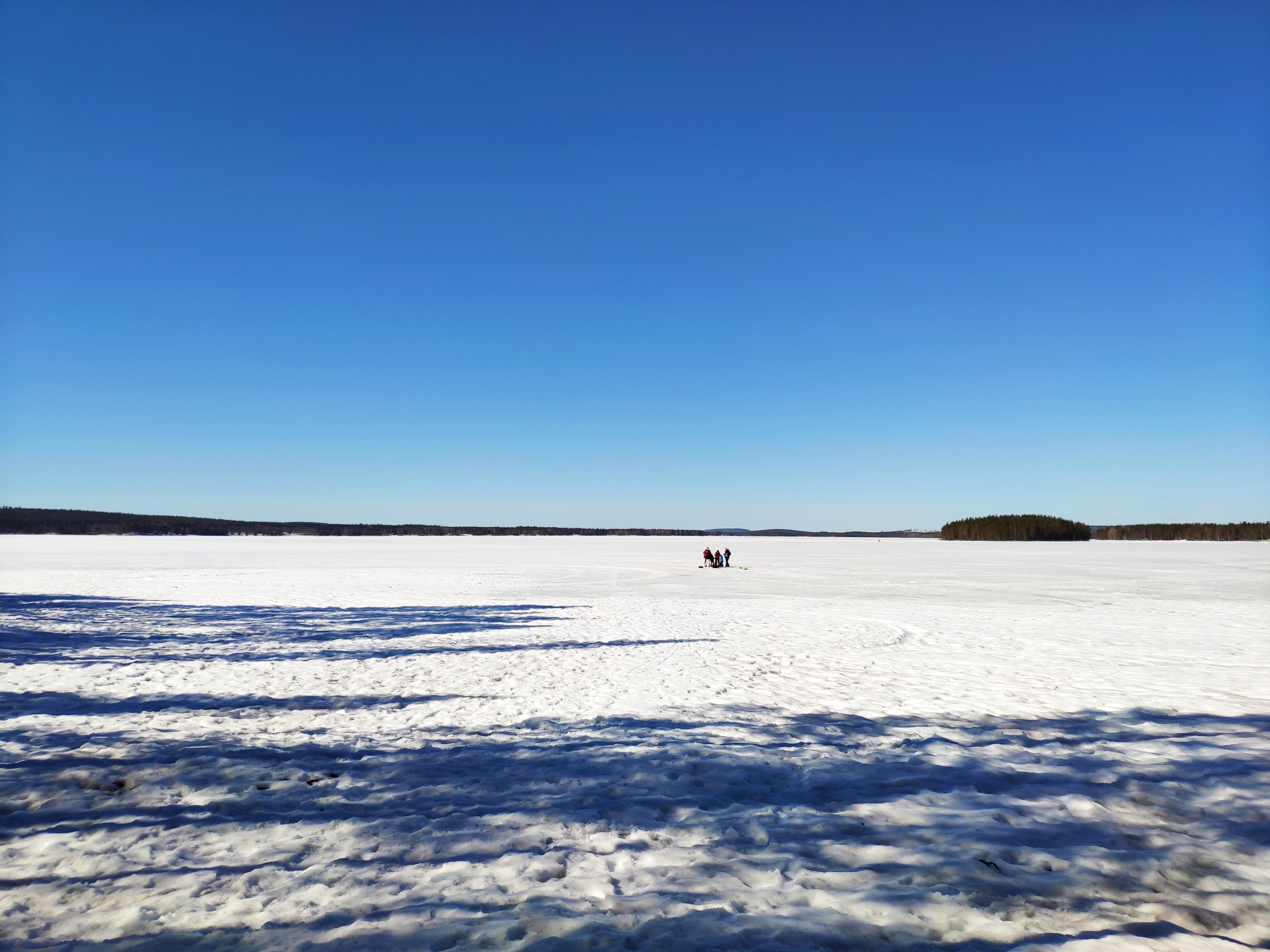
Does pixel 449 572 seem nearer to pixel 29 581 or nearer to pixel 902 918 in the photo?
pixel 29 581

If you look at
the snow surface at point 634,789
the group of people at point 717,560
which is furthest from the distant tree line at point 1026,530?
the snow surface at point 634,789

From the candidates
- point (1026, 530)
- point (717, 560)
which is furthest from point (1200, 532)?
point (717, 560)

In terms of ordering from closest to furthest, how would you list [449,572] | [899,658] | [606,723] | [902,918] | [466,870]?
[902,918], [466,870], [606,723], [899,658], [449,572]

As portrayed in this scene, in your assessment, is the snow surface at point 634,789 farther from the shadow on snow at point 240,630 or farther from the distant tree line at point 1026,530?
the distant tree line at point 1026,530

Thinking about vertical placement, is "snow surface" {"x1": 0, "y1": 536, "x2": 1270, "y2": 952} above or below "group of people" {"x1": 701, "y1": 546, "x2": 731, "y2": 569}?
below

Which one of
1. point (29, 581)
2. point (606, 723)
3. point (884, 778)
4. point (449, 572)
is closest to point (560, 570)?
point (449, 572)

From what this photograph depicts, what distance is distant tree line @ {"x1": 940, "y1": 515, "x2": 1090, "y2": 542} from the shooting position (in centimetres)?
11381

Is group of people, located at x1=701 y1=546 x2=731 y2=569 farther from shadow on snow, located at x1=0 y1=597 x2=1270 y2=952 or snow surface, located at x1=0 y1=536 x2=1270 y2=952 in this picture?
shadow on snow, located at x1=0 y1=597 x2=1270 y2=952

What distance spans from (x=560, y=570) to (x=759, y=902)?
1231 inches

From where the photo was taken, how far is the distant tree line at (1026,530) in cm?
11381

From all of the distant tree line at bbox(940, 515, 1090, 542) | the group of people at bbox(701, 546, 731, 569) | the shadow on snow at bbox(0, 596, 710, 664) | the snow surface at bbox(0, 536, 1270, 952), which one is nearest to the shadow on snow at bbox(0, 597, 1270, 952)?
the snow surface at bbox(0, 536, 1270, 952)

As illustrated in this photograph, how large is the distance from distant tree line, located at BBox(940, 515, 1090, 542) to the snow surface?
11338 centimetres

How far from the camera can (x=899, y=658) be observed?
11742 mm

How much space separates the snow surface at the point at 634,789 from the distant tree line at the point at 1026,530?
372 ft
